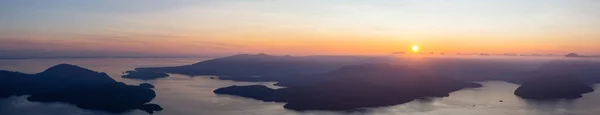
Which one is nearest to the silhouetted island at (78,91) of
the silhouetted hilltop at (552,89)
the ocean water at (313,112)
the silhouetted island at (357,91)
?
the ocean water at (313,112)

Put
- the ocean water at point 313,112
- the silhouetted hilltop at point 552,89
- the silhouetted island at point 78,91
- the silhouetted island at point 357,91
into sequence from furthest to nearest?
Result: the silhouetted hilltop at point 552,89
the silhouetted island at point 357,91
the silhouetted island at point 78,91
the ocean water at point 313,112

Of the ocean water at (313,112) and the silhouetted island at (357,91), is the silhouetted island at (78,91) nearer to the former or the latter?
the ocean water at (313,112)

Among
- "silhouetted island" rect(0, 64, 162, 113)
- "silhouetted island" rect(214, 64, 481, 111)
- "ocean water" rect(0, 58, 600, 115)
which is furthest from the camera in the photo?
"silhouetted island" rect(214, 64, 481, 111)

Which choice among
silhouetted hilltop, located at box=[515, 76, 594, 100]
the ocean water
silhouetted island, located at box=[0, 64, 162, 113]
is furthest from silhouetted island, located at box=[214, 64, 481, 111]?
silhouetted island, located at box=[0, 64, 162, 113]

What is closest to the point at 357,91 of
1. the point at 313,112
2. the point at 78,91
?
the point at 313,112

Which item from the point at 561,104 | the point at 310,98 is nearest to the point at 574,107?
the point at 561,104

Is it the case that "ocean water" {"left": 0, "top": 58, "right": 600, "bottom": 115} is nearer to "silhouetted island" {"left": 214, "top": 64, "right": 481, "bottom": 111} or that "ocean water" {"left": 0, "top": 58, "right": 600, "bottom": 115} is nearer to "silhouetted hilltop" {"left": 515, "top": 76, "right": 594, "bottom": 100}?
"silhouetted island" {"left": 214, "top": 64, "right": 481, "bottom": 111}
